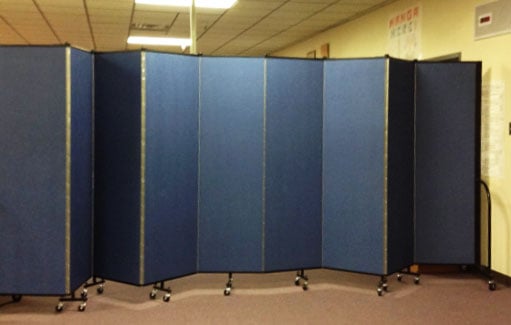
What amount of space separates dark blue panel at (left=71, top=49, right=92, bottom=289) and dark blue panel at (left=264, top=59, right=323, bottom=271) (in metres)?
1.35

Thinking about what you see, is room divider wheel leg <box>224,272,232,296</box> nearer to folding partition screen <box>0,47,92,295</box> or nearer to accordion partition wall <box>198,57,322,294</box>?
accordion partition wall <box>198,57,322,294</box>

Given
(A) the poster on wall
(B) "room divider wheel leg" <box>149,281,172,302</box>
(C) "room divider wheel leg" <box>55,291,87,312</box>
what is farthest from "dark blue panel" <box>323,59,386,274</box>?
(A) the poster on wall

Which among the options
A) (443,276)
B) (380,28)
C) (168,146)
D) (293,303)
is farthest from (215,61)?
(380,28)

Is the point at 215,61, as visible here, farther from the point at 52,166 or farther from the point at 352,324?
the point at 352,324

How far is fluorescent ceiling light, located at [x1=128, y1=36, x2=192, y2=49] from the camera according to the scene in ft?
35.1

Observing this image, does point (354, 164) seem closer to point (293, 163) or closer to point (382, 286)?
point (293, 163)

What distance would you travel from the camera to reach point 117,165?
4.80m

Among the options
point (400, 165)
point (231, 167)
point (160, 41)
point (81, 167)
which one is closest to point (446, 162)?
point (400, 165)

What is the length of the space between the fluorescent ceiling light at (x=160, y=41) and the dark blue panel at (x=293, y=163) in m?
5.98

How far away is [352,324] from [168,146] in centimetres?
183

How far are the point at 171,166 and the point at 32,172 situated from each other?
99 centimetres

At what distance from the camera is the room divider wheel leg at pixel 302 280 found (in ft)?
17.1

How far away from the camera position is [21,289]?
4.48m

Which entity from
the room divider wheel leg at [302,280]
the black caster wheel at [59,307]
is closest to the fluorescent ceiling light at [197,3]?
the room divider wheel leg at [302,280]
